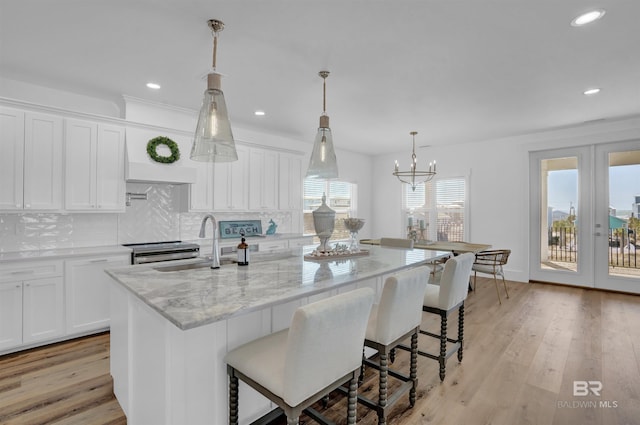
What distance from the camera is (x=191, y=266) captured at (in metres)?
2.24

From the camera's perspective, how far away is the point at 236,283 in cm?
172

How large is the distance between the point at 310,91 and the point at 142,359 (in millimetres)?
3037

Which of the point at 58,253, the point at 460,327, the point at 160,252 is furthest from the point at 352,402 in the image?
the point at 58,253

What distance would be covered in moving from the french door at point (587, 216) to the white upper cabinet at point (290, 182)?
166 inches

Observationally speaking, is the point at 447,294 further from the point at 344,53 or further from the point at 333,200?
the point at 333,200

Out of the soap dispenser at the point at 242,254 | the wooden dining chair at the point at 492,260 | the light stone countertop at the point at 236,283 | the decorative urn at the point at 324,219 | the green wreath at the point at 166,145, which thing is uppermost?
the green wreath at the point at 166,145

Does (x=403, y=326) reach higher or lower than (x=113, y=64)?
lower

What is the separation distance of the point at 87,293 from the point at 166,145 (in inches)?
75.5

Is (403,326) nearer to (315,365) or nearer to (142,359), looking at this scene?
(315,365)

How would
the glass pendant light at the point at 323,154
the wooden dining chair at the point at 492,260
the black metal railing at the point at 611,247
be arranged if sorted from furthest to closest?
the black metal railing at the point at 611,247
the wooden dining chair at the point at 492,260
the glass pendant light at the point at 323,154

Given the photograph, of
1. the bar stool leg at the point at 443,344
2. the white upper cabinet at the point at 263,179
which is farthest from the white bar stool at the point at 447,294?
the white upper cabinet at the point at 263,179

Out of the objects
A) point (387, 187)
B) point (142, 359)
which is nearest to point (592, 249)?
point (387, 187)

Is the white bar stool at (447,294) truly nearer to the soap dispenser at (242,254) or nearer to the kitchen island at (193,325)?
the kitchen island at (193,325)

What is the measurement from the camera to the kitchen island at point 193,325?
1393 mm
